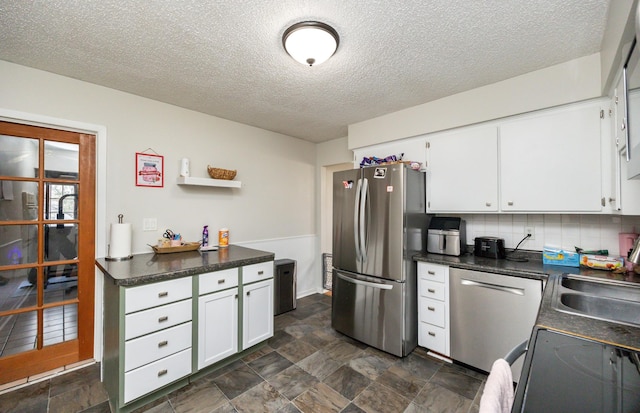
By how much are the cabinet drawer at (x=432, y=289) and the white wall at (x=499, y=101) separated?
4.94ft

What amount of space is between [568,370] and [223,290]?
2114 millimetres

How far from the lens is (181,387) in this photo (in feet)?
6.58

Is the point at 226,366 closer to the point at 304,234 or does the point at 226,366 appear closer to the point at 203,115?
the point at 304,234

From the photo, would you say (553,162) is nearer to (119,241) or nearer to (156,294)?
(156,294)

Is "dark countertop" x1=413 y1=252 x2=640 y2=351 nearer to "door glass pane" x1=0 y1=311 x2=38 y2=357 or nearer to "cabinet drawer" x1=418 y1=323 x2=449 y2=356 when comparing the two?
"cabinet drawer" x1=418 y1=323 x2=449 y2=356

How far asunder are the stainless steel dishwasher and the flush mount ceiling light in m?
2.01

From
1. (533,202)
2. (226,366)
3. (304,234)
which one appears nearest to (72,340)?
(226,366)

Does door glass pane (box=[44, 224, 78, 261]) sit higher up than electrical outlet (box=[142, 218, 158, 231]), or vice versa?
electrical outlet (box=[142, 218, 158, 231])

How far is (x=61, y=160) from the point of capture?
224 cm

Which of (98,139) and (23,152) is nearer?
(23,152)

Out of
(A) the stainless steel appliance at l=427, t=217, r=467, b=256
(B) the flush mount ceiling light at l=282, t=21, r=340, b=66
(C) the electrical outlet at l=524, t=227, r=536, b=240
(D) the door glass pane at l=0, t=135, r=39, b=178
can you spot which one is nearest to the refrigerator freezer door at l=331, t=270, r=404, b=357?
(A) the stainless steel appliance at l=427, t=217, r=467, b=256

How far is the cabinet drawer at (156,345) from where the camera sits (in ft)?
5.71

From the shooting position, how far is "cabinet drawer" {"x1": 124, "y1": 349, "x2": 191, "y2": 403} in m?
1.73

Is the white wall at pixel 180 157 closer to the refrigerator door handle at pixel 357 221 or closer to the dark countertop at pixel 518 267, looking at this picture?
the refrigerator door handle at pixel 357 221
